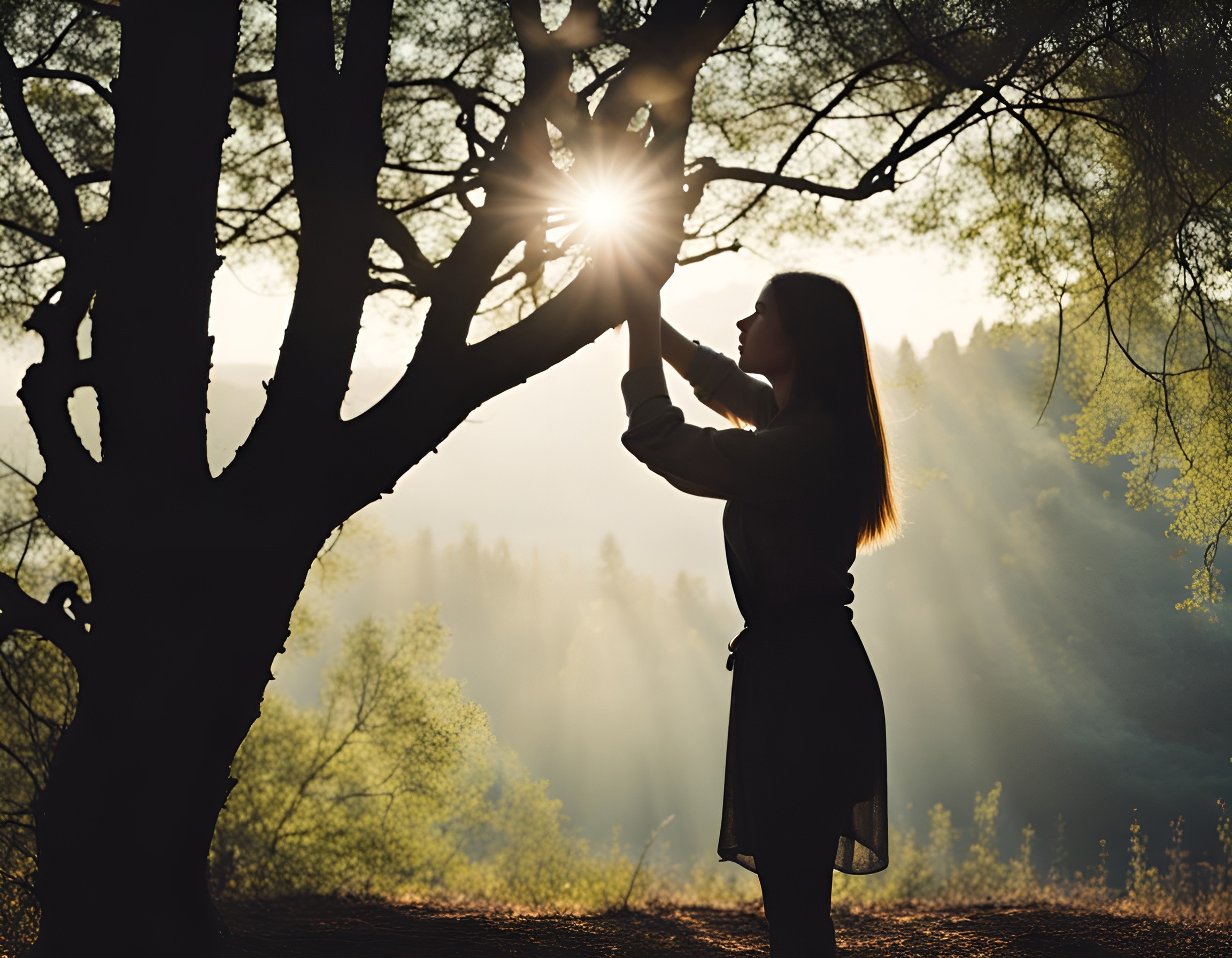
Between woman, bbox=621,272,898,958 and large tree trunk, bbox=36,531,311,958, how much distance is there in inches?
65.2

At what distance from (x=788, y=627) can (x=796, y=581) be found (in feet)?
0.27

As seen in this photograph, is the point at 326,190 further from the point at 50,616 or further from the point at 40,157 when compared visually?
the point at 50,616

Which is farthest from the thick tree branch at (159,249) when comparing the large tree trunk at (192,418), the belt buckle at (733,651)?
the belt buckle at (733,651)

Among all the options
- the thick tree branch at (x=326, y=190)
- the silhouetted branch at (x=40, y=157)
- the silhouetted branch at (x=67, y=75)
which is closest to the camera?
the thick tree branch at (x=326, y=190)

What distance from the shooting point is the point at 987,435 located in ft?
241

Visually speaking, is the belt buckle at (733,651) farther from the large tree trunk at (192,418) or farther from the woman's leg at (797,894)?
the large tree trunk at (192,418)

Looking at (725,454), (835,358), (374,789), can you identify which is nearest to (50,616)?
(725,454)

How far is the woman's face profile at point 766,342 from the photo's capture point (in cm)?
151

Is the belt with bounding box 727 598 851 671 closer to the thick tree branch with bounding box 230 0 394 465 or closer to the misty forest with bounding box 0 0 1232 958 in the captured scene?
the misty forest with bounding box 0 0 1232 958

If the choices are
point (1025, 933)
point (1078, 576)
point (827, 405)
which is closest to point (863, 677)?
point (827, 405)

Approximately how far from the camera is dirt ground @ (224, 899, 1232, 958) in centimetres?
354

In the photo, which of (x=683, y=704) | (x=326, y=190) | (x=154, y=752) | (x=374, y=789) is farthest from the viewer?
(x=683, y=704)

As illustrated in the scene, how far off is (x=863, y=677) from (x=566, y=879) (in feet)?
29.6

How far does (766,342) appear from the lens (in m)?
1.53
